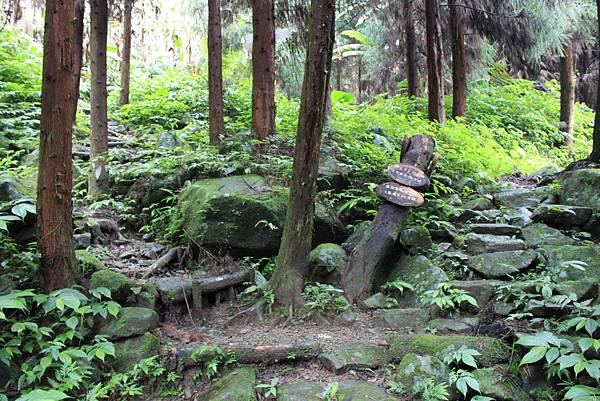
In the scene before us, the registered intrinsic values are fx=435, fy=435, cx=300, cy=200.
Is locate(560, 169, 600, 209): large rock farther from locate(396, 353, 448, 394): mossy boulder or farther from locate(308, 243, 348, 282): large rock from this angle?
locate(396, 353, 448, 394): mossy boulder

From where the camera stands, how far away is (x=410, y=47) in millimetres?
13180

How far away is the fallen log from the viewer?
4.04m

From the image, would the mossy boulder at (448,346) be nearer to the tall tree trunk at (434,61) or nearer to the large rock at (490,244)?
the large rock at (490,244)

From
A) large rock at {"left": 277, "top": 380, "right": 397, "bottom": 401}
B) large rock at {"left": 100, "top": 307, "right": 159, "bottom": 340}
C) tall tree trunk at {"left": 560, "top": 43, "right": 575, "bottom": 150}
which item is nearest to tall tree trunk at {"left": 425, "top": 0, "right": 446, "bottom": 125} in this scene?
tall tree trunk at {"left": 560, "top": 43, "right": 575, "bottom": 150}

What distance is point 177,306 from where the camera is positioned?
16.8ft

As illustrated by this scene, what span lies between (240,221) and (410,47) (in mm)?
9688

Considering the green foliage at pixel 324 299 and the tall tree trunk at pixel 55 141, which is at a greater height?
the tall tree trunk at pixel 55 141

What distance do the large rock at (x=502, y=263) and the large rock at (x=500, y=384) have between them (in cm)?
154

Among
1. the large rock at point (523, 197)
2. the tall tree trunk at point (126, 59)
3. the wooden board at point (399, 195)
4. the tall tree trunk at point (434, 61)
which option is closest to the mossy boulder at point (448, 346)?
the wooden board at point (399, 195)

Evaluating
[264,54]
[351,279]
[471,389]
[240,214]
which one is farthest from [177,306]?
[264,54]

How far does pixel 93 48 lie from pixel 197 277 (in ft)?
15.5

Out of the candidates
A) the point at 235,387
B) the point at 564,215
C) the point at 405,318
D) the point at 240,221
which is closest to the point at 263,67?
the point at 240,221

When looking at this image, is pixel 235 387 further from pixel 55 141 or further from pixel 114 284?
pixel 55 141

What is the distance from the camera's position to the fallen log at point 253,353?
4043 millimetres
